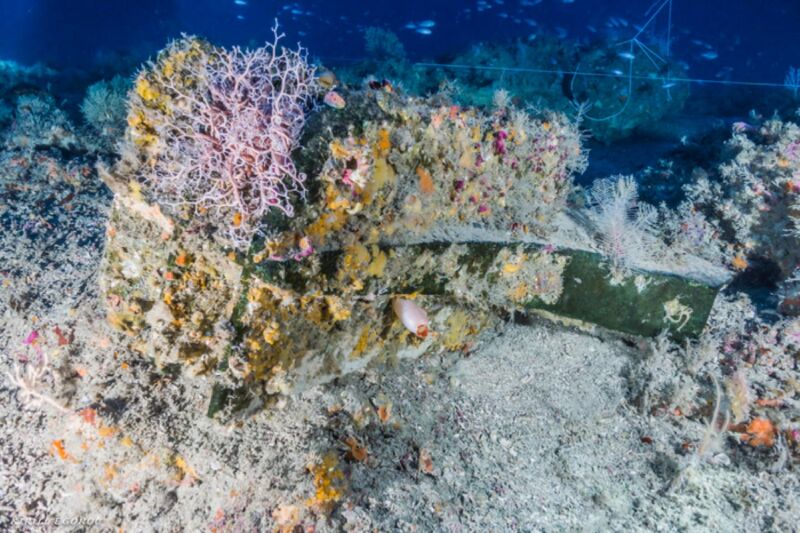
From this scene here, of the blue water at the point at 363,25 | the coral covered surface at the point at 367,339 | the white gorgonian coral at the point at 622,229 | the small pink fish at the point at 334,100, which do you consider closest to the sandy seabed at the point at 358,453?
the coral covered surface at the point at 367,339

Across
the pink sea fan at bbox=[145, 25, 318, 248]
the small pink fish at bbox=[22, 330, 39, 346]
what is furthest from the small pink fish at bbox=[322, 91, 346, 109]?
the small pink fish at bbox=[22, 330, 39, 346]

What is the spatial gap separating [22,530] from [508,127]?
4933 mm

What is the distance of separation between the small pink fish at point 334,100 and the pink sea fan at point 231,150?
0.26 metres

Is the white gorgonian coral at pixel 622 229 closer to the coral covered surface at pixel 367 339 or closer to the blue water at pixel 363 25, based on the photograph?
the coral covered surface at pixel 367 339

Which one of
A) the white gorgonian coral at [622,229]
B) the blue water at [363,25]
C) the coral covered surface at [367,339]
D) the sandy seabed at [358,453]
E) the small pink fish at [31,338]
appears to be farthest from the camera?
the blue water at [363,25]

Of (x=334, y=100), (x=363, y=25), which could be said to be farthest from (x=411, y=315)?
(x=363, y=25)

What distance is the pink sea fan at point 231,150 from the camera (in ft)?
8.73

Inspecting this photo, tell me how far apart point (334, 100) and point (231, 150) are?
0.83 meters

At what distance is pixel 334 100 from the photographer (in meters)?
3.02

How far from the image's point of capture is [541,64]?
533 inches

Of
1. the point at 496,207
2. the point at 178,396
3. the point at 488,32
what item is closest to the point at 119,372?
the point at 178,396

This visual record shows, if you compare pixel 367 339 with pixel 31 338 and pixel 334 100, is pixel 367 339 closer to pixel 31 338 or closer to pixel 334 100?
pixel 334 100

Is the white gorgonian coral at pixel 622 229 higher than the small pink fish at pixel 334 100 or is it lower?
lower

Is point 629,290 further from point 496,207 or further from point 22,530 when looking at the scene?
point 22,530
